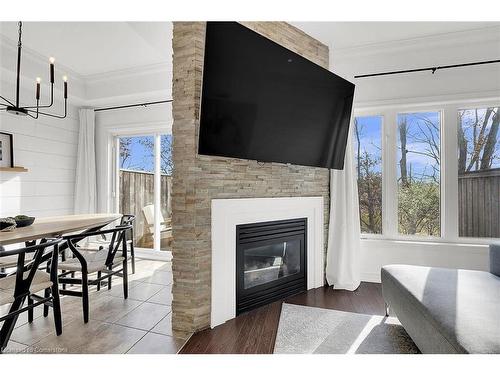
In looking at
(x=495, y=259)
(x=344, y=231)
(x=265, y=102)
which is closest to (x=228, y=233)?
(x=265, y=102)

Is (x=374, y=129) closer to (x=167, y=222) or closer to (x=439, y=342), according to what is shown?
(x=439, y=342)

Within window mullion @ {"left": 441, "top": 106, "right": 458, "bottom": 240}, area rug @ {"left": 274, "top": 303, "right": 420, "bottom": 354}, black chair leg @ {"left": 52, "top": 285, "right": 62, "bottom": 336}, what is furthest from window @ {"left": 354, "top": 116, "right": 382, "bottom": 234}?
black chair leg @ {"left": 52, "top": 285, "right": 62, "bottom": 336}

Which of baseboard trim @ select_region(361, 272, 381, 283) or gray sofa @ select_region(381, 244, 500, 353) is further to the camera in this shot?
baseboard trim @ select_region(361, 272, 381, 283)

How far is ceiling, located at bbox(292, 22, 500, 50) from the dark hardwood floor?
8.45ft

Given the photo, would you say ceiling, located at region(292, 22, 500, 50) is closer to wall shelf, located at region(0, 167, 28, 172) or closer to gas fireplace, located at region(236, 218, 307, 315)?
gas fireplace, located at region(236, 218, 307, 315)

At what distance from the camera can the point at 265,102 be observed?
2.16 meters

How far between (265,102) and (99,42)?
2.18 metres

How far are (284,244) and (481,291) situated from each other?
1.48 meters

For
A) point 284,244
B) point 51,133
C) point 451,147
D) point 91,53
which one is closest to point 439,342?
point 284,244

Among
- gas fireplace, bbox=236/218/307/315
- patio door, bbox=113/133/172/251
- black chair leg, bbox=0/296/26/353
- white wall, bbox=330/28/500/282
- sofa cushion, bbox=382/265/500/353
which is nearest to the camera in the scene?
sofa cushion, bbox=382/265/500/353

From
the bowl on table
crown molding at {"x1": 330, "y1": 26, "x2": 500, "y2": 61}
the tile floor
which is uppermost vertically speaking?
crown molding at {"x1": 330, "y1": 26, "x2": 500, "y2": 61}

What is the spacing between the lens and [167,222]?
14.0ft

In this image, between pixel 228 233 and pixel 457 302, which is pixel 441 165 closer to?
pixel 457 302

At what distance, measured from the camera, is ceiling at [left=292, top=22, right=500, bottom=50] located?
108 inches
